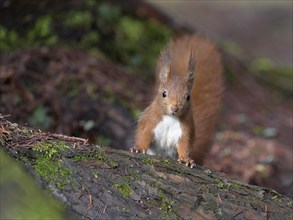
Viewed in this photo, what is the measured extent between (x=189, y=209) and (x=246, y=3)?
33.0ft

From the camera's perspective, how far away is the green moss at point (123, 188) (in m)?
2.82

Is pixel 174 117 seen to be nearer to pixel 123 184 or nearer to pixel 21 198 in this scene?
pixel 123 184

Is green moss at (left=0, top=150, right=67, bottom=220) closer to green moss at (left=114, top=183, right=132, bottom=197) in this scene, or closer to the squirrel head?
green moss at (left=114, top=183, right=132, bottom=197)

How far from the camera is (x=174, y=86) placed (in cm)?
366

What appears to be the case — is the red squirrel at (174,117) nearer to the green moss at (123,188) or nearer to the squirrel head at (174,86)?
the squirrel head at (174,86)

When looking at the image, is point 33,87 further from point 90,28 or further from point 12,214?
point 12,214

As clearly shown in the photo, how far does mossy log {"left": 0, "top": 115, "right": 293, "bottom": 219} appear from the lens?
108 inches

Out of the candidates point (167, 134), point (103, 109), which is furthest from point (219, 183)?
point (103, 109)

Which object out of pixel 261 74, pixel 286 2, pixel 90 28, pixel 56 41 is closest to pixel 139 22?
pixel 90 28

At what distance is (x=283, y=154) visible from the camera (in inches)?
201

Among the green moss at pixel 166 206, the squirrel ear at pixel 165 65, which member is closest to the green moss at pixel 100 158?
the green moss at pixel 166 206

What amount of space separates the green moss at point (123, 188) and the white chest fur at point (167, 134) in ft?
3.08

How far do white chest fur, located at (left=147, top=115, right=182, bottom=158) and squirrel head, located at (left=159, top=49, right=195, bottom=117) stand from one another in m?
0.07

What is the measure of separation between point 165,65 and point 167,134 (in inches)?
16.5
